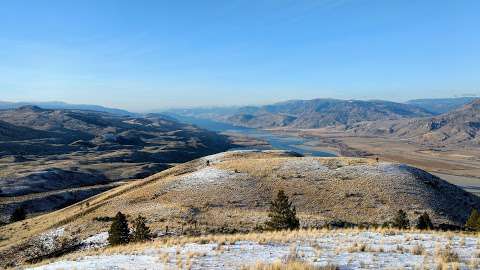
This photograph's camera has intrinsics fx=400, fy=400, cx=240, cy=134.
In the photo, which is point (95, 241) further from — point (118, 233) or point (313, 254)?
point (313, 254)

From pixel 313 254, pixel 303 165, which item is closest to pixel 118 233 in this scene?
pixel 313 254

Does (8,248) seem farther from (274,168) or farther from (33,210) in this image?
(33,210)

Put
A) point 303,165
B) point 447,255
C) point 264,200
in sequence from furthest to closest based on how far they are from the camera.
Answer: point 303,165 < point 264,200 < point 447,255

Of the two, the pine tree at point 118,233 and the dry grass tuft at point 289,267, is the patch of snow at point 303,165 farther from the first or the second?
the dry grass tuft at point 289,267

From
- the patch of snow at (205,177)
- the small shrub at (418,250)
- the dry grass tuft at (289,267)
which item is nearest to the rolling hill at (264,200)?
the patch of snow at (205,177)

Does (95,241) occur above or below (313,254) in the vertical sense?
below

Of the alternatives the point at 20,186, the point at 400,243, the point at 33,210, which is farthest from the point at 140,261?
the point at 20,186

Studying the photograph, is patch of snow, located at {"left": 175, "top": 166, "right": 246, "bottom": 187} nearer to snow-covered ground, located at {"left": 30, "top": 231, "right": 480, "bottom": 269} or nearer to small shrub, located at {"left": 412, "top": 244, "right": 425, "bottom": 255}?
snow-covered ground, located at {"left": 30, "top": 231, "right": 480, "bottom": 269}
